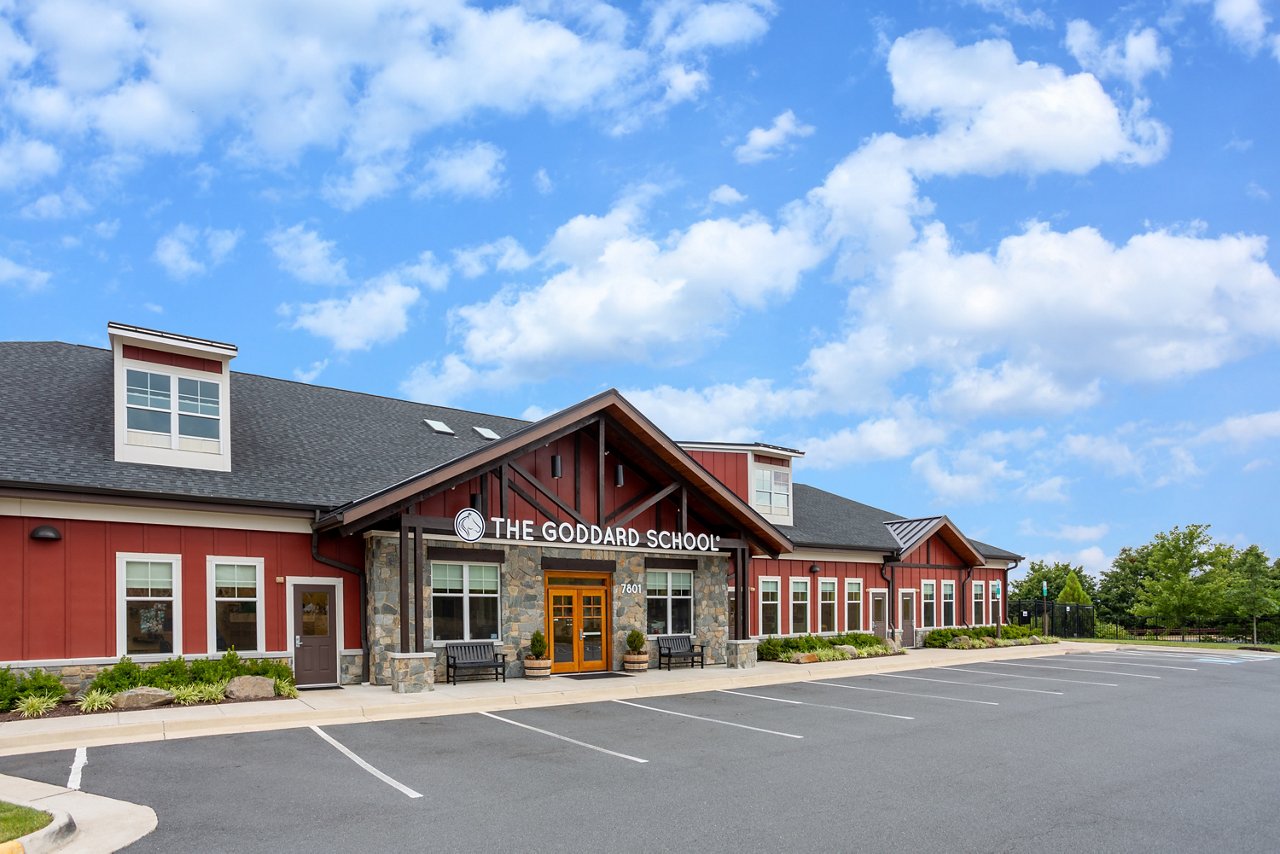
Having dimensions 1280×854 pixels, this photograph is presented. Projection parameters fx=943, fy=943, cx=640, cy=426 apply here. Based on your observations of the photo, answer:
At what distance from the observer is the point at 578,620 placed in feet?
68.6

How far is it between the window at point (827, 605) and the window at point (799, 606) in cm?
59

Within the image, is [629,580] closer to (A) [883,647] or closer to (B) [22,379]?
(A) [883,647]

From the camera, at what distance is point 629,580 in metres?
21.7

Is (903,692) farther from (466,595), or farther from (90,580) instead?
(90,580)

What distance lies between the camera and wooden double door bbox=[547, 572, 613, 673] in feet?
67.4

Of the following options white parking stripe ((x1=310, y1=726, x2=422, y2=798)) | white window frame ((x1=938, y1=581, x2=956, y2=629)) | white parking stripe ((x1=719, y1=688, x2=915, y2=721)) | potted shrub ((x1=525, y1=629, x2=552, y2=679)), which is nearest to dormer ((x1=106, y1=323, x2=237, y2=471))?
white parking stripe ((x1=310, y1=726, x2=422, y2=798))

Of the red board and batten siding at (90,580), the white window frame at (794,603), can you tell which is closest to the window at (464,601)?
the red board and batten siding at (90,580)

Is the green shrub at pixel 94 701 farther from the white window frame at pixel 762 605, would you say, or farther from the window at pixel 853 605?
the window at pixel 853 605

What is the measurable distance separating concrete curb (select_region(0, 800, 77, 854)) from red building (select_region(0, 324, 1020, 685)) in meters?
7.97

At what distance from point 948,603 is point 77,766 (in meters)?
28.0

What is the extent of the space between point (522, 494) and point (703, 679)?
5448 millimetres

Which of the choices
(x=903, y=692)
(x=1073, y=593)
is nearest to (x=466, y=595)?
(x=903, y=692)

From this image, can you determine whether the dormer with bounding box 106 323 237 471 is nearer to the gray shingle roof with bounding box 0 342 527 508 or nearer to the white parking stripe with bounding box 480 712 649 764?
the gray shingle roof with bounding box 0 342 527 508

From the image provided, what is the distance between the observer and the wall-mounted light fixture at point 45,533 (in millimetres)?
14742
